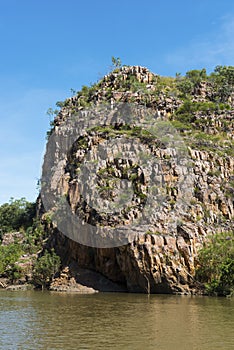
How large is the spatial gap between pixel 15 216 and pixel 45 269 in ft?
125

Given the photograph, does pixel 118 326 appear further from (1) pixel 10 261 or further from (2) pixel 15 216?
(2) pixel 15 216

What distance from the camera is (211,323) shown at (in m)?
26.1

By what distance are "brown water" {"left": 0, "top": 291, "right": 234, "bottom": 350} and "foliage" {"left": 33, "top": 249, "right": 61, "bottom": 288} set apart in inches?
800

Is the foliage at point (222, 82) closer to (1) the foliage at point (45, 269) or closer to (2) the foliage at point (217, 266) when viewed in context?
(2) the foliage at point (217, 266)

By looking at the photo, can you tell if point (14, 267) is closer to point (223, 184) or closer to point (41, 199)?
point (41, 199)

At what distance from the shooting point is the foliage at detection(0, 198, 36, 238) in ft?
301

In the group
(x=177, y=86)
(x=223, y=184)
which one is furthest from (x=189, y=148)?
(x=177, y=86)

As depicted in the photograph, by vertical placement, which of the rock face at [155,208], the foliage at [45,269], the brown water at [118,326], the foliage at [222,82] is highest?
the foliage at [222,82]

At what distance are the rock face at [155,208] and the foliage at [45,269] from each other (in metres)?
2.73

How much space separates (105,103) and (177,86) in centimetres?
1834

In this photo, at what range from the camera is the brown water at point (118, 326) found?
20.4m

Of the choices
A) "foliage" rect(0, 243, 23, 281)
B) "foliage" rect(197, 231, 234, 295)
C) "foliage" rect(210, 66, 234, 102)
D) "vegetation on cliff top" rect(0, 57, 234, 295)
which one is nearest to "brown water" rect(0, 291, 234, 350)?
"foliage" rect(197, 231, 234, 295)

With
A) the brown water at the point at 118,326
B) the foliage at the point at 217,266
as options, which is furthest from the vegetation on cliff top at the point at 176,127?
the brown water at the point at 118,326

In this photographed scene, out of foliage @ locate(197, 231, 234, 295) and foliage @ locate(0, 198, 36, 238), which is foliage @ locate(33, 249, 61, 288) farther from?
foliage @ locate(0, 198, 36, 238)
